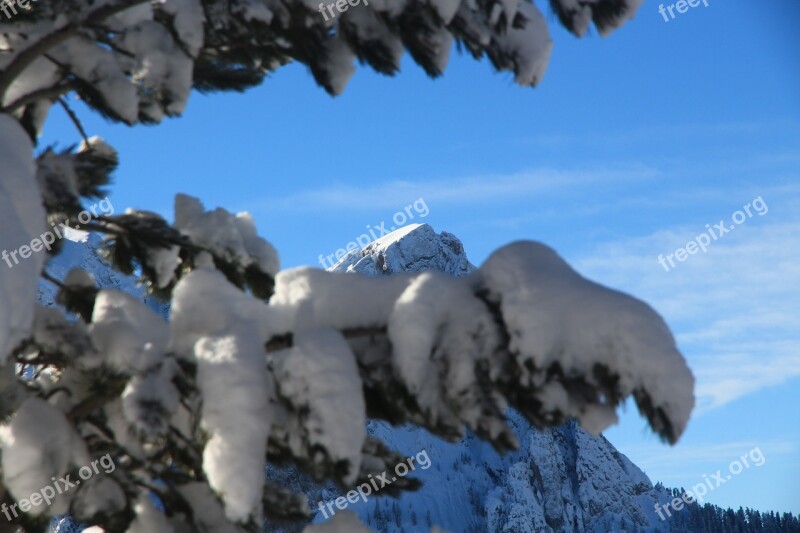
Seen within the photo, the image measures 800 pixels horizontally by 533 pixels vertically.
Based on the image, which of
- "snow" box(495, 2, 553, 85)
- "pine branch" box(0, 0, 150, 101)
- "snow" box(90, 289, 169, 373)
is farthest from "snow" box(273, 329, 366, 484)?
"pine branch" box(0, 0, 150, 101)

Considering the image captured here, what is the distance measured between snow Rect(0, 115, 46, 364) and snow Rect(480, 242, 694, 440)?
1632 mm

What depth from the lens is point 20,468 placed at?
147 inches

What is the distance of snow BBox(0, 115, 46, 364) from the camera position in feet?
9.09

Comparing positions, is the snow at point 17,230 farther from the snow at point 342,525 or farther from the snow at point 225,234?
the snow at point 225,234

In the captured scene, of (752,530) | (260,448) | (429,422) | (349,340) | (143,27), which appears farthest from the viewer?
(752,530)

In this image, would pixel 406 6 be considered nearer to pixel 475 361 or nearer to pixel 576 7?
pixel 576 7

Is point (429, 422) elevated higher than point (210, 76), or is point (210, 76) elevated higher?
point (210, 76)

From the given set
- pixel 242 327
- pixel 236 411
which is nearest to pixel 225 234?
pixel 242 327

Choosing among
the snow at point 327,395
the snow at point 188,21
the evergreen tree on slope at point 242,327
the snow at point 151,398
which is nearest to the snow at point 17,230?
the evergreen tree on slope at point 242,327

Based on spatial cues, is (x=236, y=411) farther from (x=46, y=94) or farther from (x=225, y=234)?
(x=46, y=94)

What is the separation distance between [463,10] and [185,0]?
5.20ft

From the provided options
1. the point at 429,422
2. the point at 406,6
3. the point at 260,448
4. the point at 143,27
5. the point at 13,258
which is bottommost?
the point at 429,422

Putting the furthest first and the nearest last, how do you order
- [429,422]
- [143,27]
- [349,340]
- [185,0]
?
[143,27]
[185,0]
[349,340]
[429,422]

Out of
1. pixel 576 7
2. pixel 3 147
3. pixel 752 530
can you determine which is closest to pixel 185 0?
pixel 3 147
